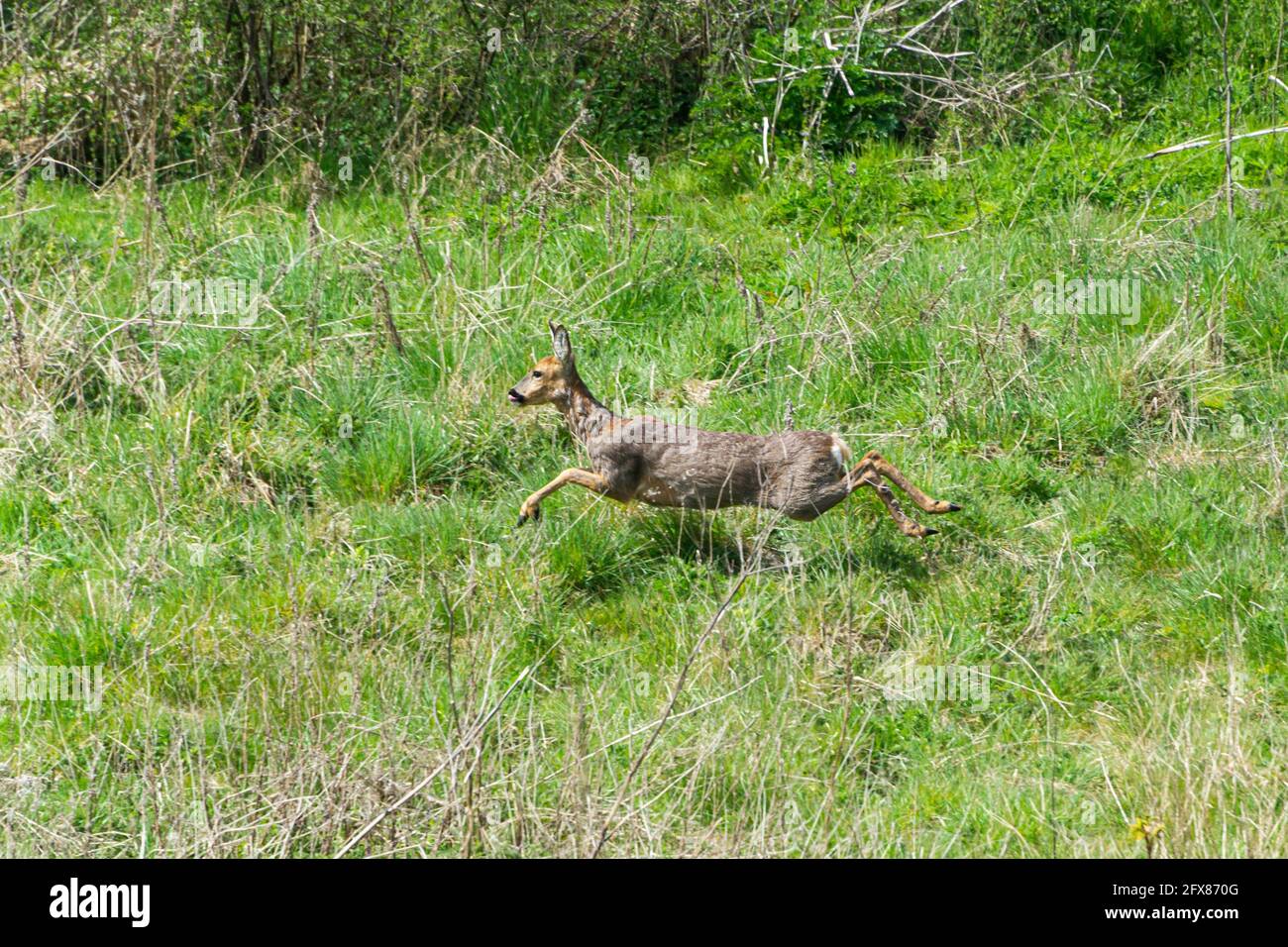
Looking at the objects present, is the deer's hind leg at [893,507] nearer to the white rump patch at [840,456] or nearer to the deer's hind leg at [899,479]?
the deer's hind leg at [899,479]

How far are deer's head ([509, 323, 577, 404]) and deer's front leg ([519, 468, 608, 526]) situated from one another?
1.92ft

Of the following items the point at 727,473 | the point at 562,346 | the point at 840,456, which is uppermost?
the point at 562,346

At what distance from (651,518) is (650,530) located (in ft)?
0.25

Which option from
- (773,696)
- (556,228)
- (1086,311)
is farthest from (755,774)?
(556,228)

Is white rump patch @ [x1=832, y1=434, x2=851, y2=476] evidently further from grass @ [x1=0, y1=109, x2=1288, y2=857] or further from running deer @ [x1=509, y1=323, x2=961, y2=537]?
grass @ [x1=0, y1=109, x2=1288, y2=857]

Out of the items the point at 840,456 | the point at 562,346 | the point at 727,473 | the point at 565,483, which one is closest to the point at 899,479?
the point at 840,456

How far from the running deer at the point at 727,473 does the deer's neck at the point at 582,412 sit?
11 centimetres

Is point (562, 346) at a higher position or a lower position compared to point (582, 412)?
higher

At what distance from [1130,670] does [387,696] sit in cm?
303

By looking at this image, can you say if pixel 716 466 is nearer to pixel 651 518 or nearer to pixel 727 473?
pixel 727 473

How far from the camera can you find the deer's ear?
8.12m

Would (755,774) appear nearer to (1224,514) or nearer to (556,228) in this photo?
(1224,514)

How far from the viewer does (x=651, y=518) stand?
309 inches

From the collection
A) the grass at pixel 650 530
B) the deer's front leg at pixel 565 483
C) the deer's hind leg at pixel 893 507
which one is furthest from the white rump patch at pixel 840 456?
the deer's front leg at pixel 565 483
